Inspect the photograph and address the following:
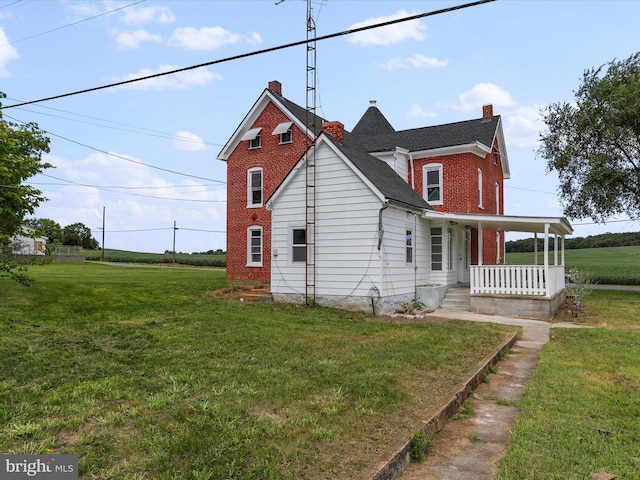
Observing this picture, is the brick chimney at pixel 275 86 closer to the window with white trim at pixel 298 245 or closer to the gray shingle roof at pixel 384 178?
the gray shingle roof at pixel 384 178

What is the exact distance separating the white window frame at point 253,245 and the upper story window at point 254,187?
1.24 meters

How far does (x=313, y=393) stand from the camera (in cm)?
552

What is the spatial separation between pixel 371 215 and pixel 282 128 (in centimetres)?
941

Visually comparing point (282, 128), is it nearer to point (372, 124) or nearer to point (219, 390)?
point (372, 124)

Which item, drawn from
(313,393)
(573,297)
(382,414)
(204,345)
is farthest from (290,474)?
(573,297)

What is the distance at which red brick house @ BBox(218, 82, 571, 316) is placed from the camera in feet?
47.7

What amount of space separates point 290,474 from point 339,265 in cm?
1146

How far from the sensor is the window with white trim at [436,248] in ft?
57.9

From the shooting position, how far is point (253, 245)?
22.9 m

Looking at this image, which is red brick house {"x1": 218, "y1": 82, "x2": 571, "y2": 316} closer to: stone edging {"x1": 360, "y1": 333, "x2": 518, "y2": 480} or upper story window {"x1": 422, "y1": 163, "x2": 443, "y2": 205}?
upper story window {"x1": 422, "y1": 163, "x2": 443, "y2": 205}

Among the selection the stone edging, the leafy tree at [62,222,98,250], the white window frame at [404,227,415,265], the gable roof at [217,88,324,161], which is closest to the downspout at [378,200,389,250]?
the white window frame at [404,227,415,265]

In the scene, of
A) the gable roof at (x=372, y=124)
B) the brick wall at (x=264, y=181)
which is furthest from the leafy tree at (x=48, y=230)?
the gable roof at (x=372, y=124)

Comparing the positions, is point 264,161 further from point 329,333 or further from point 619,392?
point 619,392

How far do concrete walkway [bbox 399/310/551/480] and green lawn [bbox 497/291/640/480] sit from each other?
0.54 ft
